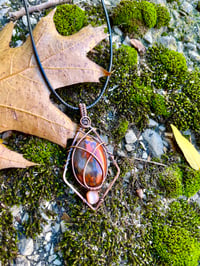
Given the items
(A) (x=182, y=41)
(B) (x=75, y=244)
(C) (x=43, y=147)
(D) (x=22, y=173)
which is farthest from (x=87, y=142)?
(A) (x=182, y=41)

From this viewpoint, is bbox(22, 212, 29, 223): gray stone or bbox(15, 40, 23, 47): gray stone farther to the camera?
bbox(15, 40, 23, 47): gray stone

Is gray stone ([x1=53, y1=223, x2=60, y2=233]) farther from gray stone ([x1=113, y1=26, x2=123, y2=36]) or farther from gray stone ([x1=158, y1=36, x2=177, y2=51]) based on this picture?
gray stone ([x1=158, y1=36, x2=177, y2=51])

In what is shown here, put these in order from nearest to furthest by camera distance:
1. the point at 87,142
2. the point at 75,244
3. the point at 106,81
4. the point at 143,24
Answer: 1. the point at 75,244
2. the point at 87,142
3. the point at 106,81
4. the point at 143,24

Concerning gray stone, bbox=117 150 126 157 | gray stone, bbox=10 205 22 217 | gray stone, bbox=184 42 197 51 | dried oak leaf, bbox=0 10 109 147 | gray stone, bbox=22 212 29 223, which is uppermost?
gray stone, bbox=184 42 197 51

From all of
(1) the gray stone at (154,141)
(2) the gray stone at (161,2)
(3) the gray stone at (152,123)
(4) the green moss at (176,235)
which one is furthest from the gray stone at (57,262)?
(2) the gray stone at (161,2)

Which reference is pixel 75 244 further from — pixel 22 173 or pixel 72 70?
pixel 72 70

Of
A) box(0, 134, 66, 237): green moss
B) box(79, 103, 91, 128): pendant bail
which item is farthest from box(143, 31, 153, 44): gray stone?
box(0, 134, 66, 237): green moss
